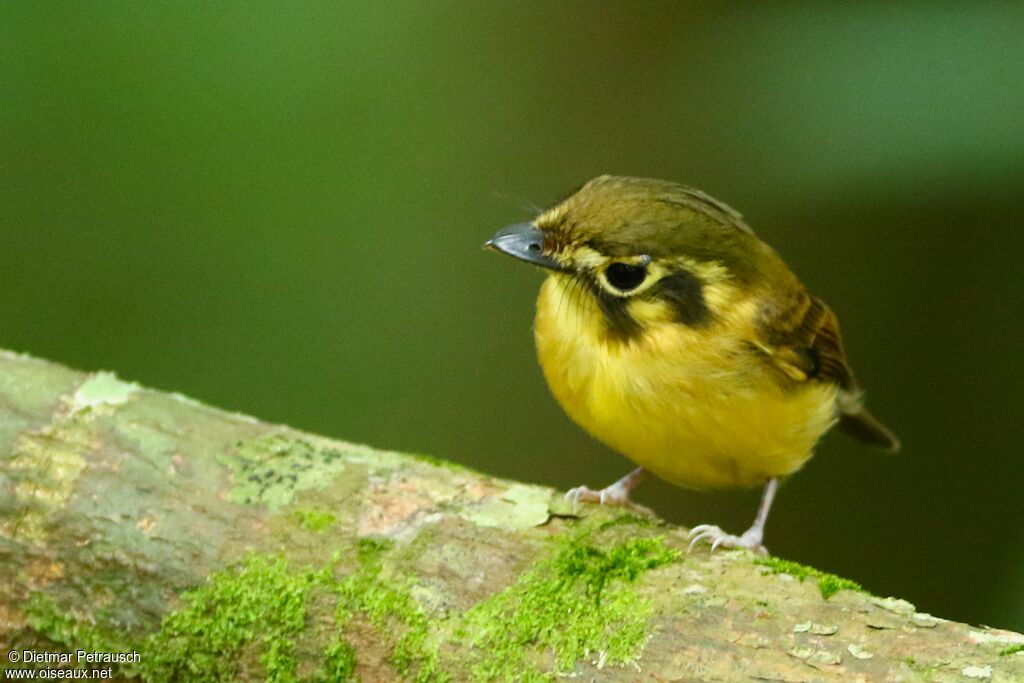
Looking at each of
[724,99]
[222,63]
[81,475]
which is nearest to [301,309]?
[222,63]

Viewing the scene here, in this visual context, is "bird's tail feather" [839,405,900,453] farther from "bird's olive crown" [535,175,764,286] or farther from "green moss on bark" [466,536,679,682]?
"green moss on bark" [466,536,679,682]

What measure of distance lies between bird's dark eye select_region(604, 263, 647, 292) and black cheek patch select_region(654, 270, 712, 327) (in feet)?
0.23

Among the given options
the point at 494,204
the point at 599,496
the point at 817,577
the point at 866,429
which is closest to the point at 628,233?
the point at 599,496

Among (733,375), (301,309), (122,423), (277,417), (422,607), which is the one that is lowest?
(422,607)

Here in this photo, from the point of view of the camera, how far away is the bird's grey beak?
3279 millimetres

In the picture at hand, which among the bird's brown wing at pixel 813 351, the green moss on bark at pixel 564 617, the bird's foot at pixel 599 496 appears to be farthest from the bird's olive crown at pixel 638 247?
the green moss on bark at pixel 564 617

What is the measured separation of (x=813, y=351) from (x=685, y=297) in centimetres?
88

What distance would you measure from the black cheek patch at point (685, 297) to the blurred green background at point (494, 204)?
73cm

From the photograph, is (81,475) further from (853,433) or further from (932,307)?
(932,307)

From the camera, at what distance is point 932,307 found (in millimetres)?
5941

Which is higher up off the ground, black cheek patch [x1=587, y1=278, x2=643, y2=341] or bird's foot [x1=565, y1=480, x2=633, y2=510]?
black cheek patch [x1=587, y1=278, x2=643, y2=341]

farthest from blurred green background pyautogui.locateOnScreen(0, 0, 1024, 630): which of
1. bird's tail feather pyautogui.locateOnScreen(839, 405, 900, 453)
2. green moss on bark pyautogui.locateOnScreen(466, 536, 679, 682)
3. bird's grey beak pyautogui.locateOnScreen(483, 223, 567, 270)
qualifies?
green moss on bark pyautogui.locateOnScreen(466, 536, 679, 682)

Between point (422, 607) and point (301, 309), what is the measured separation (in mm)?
3226

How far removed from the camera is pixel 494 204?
6.77m
